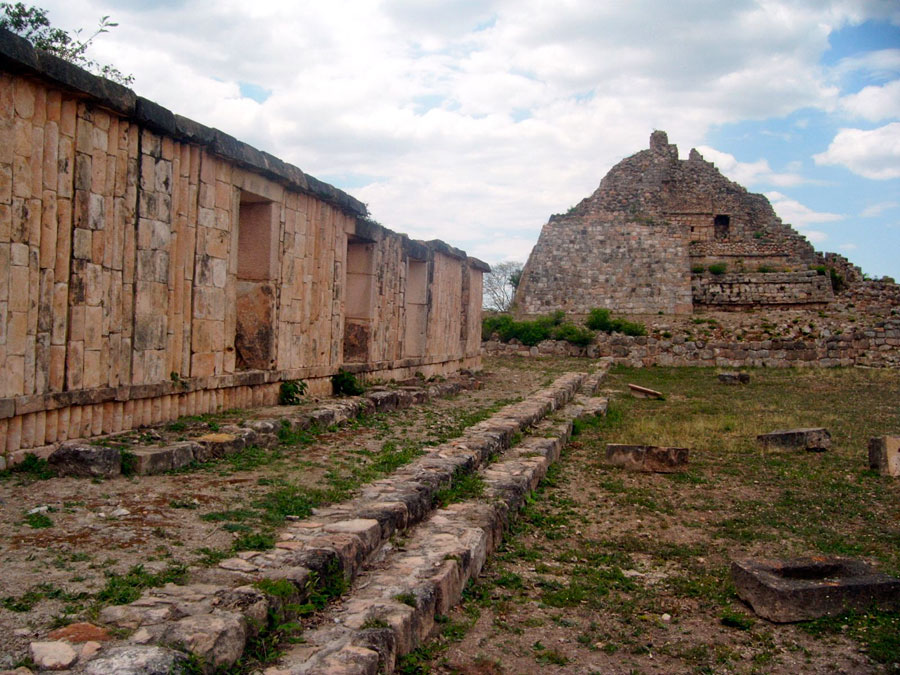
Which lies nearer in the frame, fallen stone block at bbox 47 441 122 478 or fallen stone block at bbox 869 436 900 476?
fallen stone block at bbox 47 441 122 478

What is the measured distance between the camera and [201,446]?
625 centimetres

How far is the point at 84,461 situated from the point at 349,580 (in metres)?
2.47

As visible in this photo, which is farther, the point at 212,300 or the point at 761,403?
the point at 761,403

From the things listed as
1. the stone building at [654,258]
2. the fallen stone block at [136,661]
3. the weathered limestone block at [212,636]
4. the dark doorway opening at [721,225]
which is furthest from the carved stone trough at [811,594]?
the dark doorway opening at [721,225]

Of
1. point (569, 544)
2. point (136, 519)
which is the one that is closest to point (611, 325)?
point (569, 544)

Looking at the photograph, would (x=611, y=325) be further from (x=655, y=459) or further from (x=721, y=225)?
(x=655, y=459)

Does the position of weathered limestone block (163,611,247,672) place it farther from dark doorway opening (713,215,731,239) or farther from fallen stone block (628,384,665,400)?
dark doorway opening (713,215,731,239)

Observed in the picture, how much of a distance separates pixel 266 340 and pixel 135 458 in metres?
3.66

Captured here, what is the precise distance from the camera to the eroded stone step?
3.14 m

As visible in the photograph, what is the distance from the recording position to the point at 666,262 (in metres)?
31.5

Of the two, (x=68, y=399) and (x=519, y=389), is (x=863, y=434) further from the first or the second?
(x=68, y=399)

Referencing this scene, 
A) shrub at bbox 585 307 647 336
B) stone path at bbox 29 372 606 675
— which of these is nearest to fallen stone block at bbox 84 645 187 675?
stone path at bbox 29 372 606 675

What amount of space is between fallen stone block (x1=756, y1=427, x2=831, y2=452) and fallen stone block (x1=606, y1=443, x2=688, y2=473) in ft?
5.73

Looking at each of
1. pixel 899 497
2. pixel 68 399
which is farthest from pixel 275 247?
pixel 899 497
